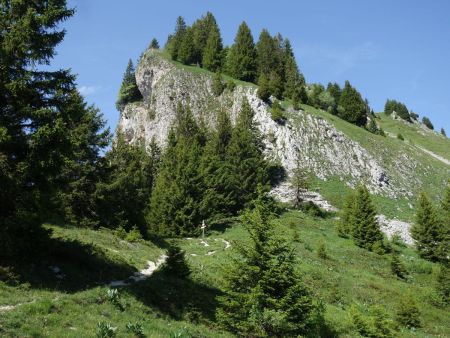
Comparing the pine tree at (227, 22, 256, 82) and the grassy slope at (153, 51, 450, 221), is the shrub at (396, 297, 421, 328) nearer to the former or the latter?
the grassy slope at (153, 51, 450, 221)

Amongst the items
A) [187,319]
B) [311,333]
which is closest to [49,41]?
[187,319]

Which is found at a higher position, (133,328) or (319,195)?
(319,195)

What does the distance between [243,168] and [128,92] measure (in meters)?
58.4

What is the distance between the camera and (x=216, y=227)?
168 ft

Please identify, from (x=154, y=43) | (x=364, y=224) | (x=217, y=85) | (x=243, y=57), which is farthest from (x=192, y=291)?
(x=154, y=43)

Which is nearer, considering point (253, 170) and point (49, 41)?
point (49, 41)

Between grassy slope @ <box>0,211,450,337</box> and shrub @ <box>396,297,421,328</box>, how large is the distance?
808mm

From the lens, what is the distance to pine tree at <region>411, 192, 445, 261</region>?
1946 inches

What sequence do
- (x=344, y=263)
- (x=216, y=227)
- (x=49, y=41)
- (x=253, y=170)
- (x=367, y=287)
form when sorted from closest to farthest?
1. (x=49, y=41)
2. (x=367, y=287)
3. (x=344, y=263)
4. (x=216, y=227)
5. (x=253, y=170)

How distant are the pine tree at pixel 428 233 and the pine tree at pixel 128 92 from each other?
3026 inches

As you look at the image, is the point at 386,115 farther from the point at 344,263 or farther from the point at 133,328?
the point at 133,328

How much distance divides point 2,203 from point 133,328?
8065 mm

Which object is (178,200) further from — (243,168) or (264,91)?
(264,91)

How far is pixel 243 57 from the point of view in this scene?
9731 cm
